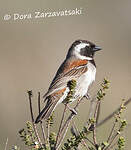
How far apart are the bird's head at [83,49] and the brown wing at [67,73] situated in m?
0.07

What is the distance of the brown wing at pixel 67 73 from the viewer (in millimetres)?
4520

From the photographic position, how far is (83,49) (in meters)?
5.00

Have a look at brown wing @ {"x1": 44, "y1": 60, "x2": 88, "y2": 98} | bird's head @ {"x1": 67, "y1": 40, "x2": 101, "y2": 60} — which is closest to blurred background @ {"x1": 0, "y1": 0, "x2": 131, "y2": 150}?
bird's head @ {"x1": 67, "y1": 40, "x2": 101, "y2": 60}

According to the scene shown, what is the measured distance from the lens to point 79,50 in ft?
16.5

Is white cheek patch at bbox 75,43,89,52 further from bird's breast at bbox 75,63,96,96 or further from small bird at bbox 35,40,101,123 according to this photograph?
bird's breast at bbox 75,63,96,96

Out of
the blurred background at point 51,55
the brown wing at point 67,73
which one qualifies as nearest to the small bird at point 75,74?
the brown wing at point 67,73

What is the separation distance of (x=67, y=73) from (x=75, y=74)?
11 cm

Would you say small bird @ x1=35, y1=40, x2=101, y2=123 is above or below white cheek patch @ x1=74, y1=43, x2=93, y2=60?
below

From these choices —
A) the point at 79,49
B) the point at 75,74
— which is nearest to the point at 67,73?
the point at 75,74

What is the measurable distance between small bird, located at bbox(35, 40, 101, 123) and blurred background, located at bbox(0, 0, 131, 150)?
3.30 feet

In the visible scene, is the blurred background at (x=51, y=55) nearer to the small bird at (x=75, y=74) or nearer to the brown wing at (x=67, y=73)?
the small bird at (x=75, y=74)

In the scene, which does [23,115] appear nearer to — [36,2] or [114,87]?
[114,87]

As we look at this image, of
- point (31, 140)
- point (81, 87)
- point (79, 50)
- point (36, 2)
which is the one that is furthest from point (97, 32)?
point (31, 140)

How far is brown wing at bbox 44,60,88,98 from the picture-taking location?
178 inches
